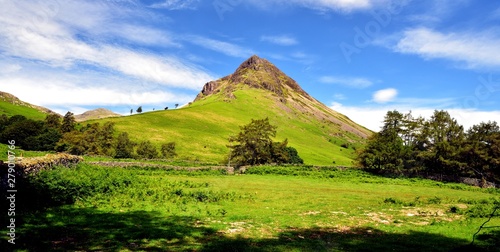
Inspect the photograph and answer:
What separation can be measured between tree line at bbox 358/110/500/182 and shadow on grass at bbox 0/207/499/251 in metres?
53.8

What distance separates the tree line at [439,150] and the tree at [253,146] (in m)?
23.7

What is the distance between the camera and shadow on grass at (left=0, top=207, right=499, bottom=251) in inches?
481

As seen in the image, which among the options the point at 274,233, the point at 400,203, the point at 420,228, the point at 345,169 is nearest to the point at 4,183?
the point at 274,233

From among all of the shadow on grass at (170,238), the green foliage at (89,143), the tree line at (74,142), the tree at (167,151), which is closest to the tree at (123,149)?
the tree line at (74,142)

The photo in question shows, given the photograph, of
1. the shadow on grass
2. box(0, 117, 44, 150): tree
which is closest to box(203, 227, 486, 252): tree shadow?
the shadow on grass

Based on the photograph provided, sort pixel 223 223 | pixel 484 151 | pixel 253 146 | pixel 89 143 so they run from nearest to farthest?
pixel 223 223
pixel 484 151
pixel 253 146
pixel 89 143

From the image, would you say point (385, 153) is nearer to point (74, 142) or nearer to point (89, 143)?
point (89, 143)

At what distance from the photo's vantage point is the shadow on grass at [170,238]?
12228 mm

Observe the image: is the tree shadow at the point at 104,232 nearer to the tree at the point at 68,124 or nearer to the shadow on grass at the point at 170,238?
the shadow on grass at the point at 170,238

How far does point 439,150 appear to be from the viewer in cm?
6644

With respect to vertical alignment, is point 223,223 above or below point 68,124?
below

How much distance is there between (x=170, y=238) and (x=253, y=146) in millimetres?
63161

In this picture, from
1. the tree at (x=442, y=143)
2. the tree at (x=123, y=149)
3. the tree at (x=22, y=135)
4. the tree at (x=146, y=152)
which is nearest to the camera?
the tree at (x=442, y=143)

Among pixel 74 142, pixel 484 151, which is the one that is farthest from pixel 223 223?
pixel 74 142
